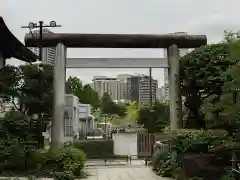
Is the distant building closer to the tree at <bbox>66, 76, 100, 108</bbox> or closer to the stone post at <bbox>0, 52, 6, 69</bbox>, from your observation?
the tree at <bbox>66, 76, 100, 108</bbox>

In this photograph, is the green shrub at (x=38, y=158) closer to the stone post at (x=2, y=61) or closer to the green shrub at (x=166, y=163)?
the stone post at (x=2, y=61)

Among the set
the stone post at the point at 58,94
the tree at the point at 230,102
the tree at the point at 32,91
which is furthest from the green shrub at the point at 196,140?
the tree at the point at 32,91

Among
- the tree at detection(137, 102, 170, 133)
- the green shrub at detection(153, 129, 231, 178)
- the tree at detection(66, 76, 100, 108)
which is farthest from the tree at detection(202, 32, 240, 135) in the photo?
the tree at detection(66, 76, 100, 108)

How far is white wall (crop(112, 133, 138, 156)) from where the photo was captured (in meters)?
21.4

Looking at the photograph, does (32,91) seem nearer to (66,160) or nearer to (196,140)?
(66,160)

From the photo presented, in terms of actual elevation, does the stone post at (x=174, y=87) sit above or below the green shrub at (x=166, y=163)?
above

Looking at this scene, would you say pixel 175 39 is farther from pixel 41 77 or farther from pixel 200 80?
pixel 41 77

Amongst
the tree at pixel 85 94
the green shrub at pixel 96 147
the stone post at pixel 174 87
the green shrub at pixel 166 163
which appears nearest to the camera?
the green shrub at pixel 166 163

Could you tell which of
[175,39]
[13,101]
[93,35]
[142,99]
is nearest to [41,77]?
[13,101]

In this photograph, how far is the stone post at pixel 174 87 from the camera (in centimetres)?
1513

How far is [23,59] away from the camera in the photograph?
15.5m

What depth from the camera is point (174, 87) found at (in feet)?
50.3

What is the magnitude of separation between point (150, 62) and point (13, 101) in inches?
195

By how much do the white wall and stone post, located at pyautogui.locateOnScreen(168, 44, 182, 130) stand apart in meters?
6.27
